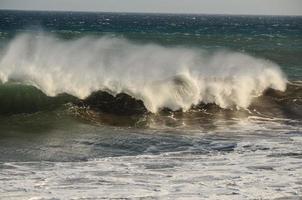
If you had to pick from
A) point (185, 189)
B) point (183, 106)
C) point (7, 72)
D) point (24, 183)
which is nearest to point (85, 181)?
point (24, 183)

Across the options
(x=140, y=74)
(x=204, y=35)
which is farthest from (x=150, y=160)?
(x=204, y=35)

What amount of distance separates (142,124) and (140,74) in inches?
146

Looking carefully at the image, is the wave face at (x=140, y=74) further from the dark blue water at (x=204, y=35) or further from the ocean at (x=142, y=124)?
the dark blue water at (x=204, y=35)

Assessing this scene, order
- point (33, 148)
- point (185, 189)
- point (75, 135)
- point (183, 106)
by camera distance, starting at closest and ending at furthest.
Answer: point (185, 189)
point (33, 148)
point (75, 135)
point (183, 106)

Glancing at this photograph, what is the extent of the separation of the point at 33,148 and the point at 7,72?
22.8 feet

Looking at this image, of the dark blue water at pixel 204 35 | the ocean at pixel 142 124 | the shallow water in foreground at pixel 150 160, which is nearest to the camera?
the shallow water in foreground at pixel 150 160

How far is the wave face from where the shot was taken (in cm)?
1512

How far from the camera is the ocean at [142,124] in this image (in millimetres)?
7734

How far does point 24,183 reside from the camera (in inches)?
301

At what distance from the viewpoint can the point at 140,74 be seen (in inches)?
640

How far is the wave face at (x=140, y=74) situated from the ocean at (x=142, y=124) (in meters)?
0.04

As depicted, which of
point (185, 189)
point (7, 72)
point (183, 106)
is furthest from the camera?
point (7, 72)

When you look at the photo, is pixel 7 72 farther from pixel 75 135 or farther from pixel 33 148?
pixel 33 148

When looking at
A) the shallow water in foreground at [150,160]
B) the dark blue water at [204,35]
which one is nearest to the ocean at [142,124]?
the shallow water in foreground at [150,160]
